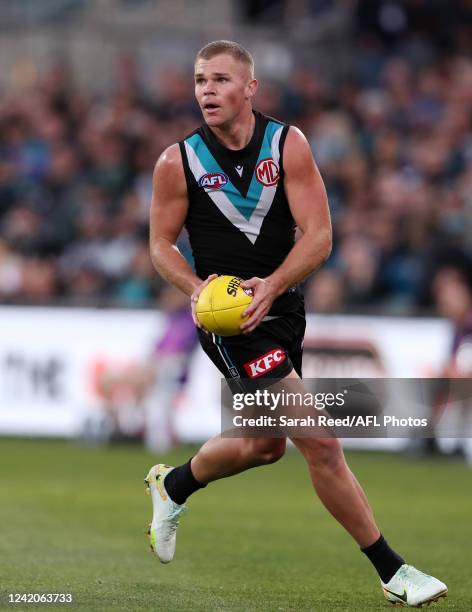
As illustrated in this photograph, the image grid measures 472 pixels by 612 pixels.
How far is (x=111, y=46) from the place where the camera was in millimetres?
22188

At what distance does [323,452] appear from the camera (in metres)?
6.70

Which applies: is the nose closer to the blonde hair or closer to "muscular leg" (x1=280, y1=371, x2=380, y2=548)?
the blonde hair

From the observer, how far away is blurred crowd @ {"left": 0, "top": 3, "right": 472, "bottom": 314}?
16.2 meters

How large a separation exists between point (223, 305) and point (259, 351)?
38 centimetres

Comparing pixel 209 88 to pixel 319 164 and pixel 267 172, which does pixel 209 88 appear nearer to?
pixel 267 172

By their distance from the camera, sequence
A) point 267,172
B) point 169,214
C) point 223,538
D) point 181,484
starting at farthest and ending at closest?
point 223,538
point 181,484
point 169,214
point 267,172

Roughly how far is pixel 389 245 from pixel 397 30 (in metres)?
5.79

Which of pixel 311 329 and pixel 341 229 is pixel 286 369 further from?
pixel 341 229

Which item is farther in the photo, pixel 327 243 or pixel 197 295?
pixel 327 243

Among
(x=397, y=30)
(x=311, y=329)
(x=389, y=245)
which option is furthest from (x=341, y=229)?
(x=397, y=30)

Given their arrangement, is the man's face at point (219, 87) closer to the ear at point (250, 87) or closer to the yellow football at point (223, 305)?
the ear at point (250, 87)

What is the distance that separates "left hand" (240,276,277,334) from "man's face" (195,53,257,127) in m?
0.84

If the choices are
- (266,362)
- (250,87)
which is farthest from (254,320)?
(250,87)

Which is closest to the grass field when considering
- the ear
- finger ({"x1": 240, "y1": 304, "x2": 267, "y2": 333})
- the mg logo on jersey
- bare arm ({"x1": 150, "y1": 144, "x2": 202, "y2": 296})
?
finger ({"x1": 240, "y1": 304, "x2": 267, "y2": 333})
